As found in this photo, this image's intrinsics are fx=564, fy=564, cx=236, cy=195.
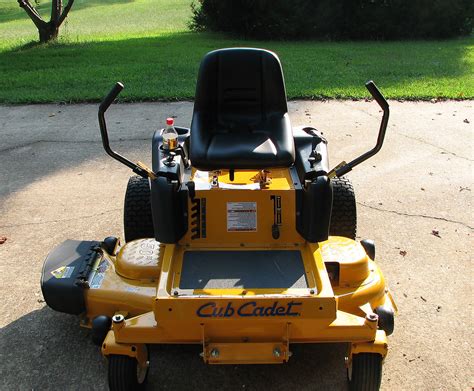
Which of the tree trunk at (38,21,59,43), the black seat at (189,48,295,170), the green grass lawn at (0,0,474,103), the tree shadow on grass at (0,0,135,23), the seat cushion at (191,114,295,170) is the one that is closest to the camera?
the seat cushion at (191,114,295,170)

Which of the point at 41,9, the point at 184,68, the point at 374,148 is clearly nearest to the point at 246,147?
the point at 374,148

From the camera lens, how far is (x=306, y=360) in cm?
257

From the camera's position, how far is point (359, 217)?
3.92 metres

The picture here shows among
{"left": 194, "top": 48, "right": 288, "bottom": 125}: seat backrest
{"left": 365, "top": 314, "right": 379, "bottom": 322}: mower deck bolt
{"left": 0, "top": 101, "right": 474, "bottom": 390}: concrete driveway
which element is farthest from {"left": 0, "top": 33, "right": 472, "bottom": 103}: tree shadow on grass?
{"left": 365, "top": 314, "right": 379, "bottom": 322}: mower deck bolt

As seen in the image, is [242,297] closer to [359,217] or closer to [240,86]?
[240,86]

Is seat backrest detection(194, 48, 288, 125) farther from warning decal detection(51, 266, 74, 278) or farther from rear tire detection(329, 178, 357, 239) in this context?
warning decal detection(51, 266, 74, 278)

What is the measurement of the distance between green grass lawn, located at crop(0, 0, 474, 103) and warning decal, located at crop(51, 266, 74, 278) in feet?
15.1

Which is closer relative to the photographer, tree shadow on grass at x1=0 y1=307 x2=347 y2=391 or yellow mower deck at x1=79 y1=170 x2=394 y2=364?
yellow mower deck at x1=79 y1=170 x2=394 y2=364

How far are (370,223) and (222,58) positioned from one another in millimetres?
1521

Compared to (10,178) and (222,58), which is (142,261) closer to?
(222,58)

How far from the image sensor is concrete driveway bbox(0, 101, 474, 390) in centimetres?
252

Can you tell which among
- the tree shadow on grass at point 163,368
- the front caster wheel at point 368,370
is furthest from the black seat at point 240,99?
the front caster wheel at point 368,370

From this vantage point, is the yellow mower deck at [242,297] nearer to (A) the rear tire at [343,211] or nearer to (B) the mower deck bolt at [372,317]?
(B) the mower deck bolt at [372,317]

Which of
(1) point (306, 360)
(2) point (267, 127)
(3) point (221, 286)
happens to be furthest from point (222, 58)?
(1) point (306, 360)
